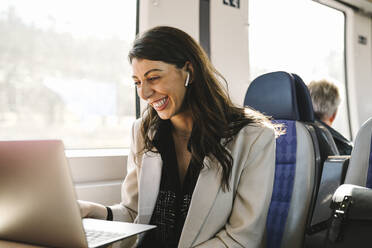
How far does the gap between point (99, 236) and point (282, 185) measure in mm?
965

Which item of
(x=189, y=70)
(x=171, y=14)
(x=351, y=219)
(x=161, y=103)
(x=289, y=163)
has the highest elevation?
(x=171, y=14)

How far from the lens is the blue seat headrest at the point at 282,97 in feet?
5.52

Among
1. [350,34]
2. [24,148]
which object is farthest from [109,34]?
[350,34]

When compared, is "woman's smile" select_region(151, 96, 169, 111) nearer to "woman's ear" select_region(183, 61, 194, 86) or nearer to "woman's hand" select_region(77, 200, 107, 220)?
"woman's ear" select_region(183, 61, 194, 86)

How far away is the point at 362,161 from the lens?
60.3 inches

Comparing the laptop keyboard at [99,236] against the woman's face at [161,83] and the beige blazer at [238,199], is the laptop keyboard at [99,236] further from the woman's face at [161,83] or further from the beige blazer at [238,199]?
the woman's face at [161,83]

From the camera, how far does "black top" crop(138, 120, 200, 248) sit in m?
1.32

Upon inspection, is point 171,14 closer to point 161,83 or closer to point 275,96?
point 275,96

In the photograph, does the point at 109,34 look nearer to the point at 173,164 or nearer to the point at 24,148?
the point at 173,164

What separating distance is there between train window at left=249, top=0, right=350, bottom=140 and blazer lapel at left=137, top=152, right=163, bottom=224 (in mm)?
1546

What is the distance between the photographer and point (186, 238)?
47.6 inches

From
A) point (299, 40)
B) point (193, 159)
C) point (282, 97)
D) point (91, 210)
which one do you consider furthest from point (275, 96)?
point (299, 40)

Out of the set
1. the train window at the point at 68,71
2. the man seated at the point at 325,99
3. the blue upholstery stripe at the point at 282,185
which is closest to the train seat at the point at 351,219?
the blue upholstery stripe at the point at 282,185

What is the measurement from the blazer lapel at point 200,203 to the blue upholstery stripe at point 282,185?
48cm
